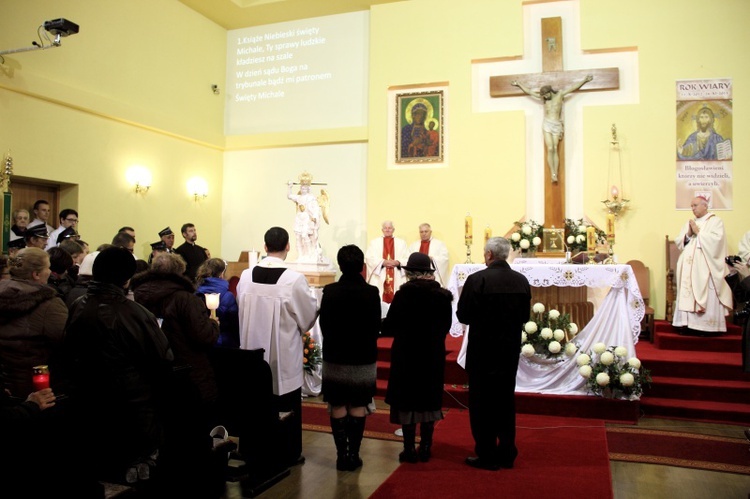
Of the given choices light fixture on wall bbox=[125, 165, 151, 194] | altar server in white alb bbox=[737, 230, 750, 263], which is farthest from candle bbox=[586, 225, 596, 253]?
light fixture on wall bbox=[125, 165, 151, 194]

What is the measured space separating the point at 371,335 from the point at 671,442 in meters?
2.79

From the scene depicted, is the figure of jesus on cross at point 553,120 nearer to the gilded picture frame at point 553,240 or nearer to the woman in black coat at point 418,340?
the gilded picture frame at point 553,240

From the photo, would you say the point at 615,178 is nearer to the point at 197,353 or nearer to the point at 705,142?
the point at 705,142

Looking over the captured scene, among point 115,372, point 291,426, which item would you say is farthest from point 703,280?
point 115,372

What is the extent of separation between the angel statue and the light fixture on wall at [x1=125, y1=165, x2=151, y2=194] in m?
2.37

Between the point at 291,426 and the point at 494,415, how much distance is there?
1.43 meters

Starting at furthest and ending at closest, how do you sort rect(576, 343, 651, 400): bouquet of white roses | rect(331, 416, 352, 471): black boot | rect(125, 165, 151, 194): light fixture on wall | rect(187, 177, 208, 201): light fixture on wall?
rect(187, 177, 208, 201): light fixture on wall
rect(125, 165, 151, 194): light fixture on wall
rect(576, 343, 651, 400): bouquet of white roses
rect(331, 416, 352, 471): black boot

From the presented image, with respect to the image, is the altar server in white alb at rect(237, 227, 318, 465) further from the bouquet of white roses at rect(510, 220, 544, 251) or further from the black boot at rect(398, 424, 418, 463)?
the bouquet of white roses at rect(510, 220, 544, 251)

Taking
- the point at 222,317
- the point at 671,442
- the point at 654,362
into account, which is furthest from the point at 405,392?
the point at 654,362

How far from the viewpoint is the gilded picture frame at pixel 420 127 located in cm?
1027

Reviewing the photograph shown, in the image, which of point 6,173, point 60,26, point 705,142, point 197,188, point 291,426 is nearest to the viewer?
point 291,426

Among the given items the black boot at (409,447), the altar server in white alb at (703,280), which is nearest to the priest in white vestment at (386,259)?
the altar server in white alb at (703,280)

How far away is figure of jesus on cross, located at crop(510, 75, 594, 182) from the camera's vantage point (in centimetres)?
936

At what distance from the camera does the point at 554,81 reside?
9617mm
